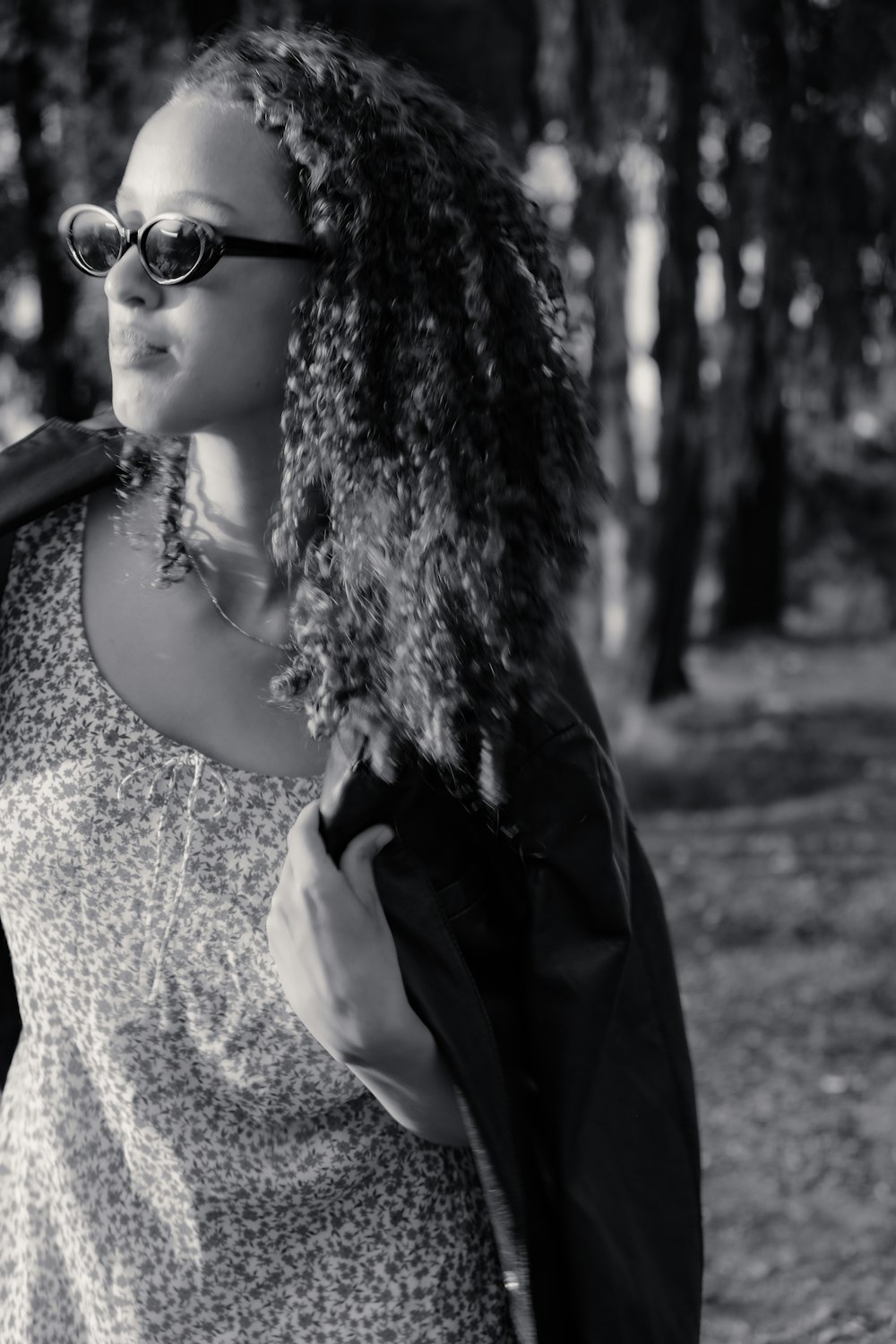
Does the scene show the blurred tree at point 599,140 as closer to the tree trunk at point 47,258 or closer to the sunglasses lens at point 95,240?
the tree trunk at point 47,258

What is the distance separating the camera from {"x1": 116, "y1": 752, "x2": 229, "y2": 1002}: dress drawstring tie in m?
1.41

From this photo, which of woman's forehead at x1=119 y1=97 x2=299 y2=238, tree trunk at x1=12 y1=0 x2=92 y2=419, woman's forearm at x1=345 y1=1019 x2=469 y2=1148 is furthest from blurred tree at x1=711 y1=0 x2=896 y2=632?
woman's forearm at x1=345 y1=1019 x2=469 y2=1148

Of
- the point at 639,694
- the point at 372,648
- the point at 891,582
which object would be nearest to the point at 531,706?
the point at 372,648

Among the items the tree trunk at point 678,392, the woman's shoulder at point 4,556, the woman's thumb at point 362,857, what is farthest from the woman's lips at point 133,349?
the tree trunk at point 678,392

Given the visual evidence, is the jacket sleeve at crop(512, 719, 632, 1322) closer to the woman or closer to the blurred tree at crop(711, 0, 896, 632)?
the woman

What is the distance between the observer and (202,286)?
1.40 meters

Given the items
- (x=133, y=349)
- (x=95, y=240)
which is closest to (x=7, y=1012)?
(x=133, y=349)

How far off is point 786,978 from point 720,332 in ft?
10.1

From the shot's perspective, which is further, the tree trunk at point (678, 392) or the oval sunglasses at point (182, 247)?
the tree trunk at point (678, 392)

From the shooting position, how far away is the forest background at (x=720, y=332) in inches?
154

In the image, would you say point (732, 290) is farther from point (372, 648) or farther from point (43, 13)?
point (372, 648)

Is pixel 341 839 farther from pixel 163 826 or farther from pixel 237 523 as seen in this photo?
pixel 237 523

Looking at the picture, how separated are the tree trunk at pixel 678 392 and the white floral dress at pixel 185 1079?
4950 mm

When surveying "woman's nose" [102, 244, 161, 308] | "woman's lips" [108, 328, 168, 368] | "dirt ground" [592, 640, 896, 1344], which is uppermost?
"woman's nose" [102, 244, 161, 308]
